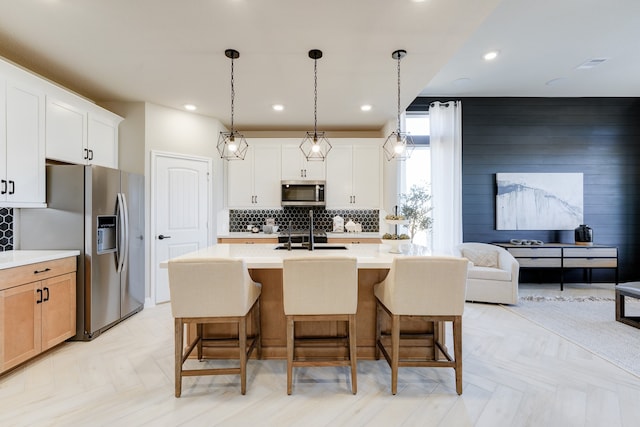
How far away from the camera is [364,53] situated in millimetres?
2818

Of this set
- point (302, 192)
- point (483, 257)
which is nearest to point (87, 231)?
point (302, 192)

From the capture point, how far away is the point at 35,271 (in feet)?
8.32

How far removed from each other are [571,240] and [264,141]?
555 centimetres

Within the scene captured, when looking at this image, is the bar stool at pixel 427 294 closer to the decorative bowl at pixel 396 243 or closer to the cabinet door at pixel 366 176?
the decorative bowl at pixel 396 243

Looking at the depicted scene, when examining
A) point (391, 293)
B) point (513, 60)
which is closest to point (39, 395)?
point (391, 293)

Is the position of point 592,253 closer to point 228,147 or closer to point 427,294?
point 427,294

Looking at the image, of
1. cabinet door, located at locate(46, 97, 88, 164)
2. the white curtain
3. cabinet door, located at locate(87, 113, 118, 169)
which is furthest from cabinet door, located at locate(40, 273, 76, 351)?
the white curtain

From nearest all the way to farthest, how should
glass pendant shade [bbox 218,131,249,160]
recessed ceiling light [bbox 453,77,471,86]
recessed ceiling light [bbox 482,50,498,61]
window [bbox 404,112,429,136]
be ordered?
glass pendant shade [bbox 218,131,249,160]
recessed ceiling light [bbox 482,50,498,61]
recessed ceiling light [bbox 453,77,471,86]
window [bbox 404,112,429,136]

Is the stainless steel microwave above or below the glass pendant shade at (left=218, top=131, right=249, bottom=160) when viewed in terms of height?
below

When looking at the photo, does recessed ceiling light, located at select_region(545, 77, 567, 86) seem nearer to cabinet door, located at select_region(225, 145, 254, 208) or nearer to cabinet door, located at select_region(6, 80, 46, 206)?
cabinet door, located at select_region(225, 145, 254, 208)

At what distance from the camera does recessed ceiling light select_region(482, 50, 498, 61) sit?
379 centimetres

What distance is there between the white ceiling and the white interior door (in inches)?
33.4

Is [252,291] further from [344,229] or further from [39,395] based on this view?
[344,229]

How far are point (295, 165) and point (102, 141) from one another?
2.66 m
